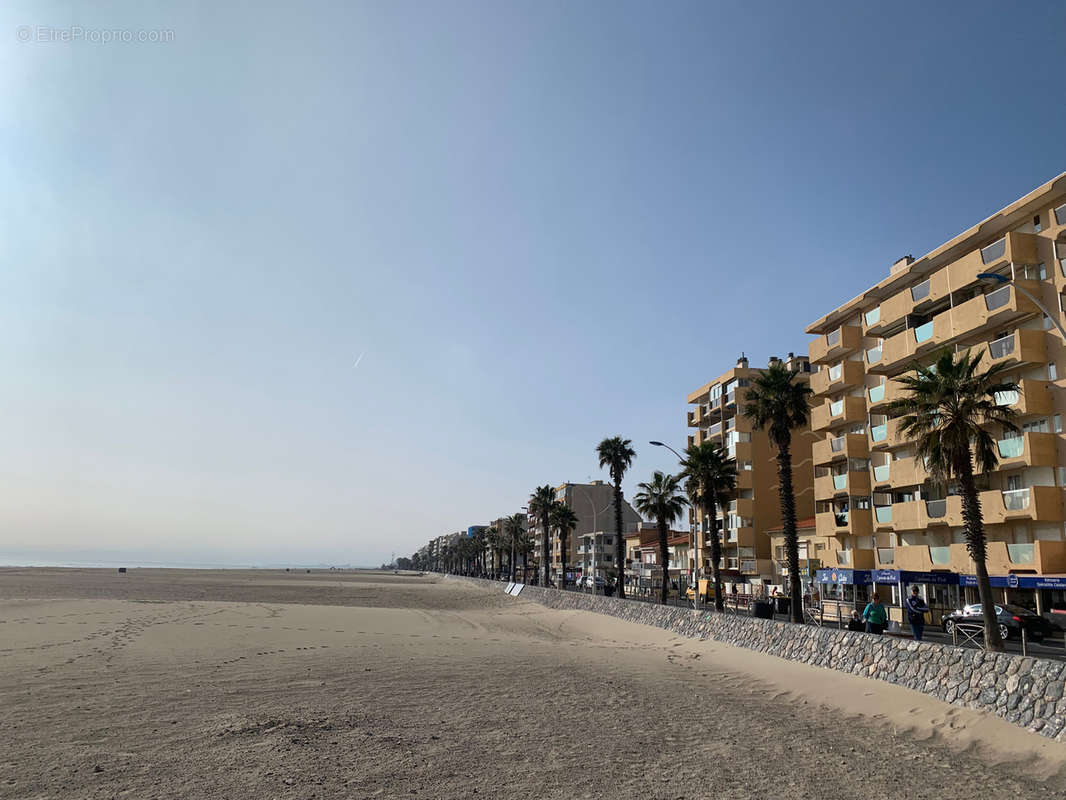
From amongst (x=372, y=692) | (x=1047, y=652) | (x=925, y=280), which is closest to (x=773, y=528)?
(x=925, y=280)

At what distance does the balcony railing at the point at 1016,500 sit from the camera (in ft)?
116

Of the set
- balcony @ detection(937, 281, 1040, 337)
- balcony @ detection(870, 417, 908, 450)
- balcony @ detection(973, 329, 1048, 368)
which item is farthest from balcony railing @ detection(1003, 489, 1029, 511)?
balcony @ detection(937, 281, 1040, 337)

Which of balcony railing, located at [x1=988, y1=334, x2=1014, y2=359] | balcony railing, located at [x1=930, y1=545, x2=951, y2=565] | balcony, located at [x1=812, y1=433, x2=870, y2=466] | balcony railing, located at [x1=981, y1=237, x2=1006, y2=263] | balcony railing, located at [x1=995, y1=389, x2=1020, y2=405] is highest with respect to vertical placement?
balcony railing, located at [x1=981, y1=237, x2=1006, y2=263]

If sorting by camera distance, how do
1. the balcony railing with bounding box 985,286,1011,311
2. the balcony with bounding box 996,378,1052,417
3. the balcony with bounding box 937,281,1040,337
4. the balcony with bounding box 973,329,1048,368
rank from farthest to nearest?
the balcony railing with bounding box 985,286,1011,311, the balcony with bounding box 937,281,1040,337, the balcony with bounding box 973,329,1048,368, the balcony with bounding box 996,378,1052,417

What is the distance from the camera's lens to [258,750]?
12.0m

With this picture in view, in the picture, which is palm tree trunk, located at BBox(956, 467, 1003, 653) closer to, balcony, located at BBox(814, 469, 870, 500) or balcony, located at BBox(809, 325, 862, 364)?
balcony, located at BBox(814, 469, 870, 500)

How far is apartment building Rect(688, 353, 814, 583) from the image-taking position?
66000 mm

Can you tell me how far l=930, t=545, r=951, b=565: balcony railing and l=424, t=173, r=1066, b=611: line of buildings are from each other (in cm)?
6

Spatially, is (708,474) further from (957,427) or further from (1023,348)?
(957,427)

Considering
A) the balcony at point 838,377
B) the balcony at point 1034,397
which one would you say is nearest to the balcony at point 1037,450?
the balcony at point 1034,397

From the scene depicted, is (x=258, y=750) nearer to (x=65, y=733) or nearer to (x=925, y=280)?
(x=65, y=733)

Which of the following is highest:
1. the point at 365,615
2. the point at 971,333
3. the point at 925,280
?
the point at 925,280

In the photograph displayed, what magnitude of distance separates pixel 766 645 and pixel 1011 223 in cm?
2673

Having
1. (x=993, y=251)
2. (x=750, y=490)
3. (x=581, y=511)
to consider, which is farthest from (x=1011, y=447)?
(x=581, y=511)
